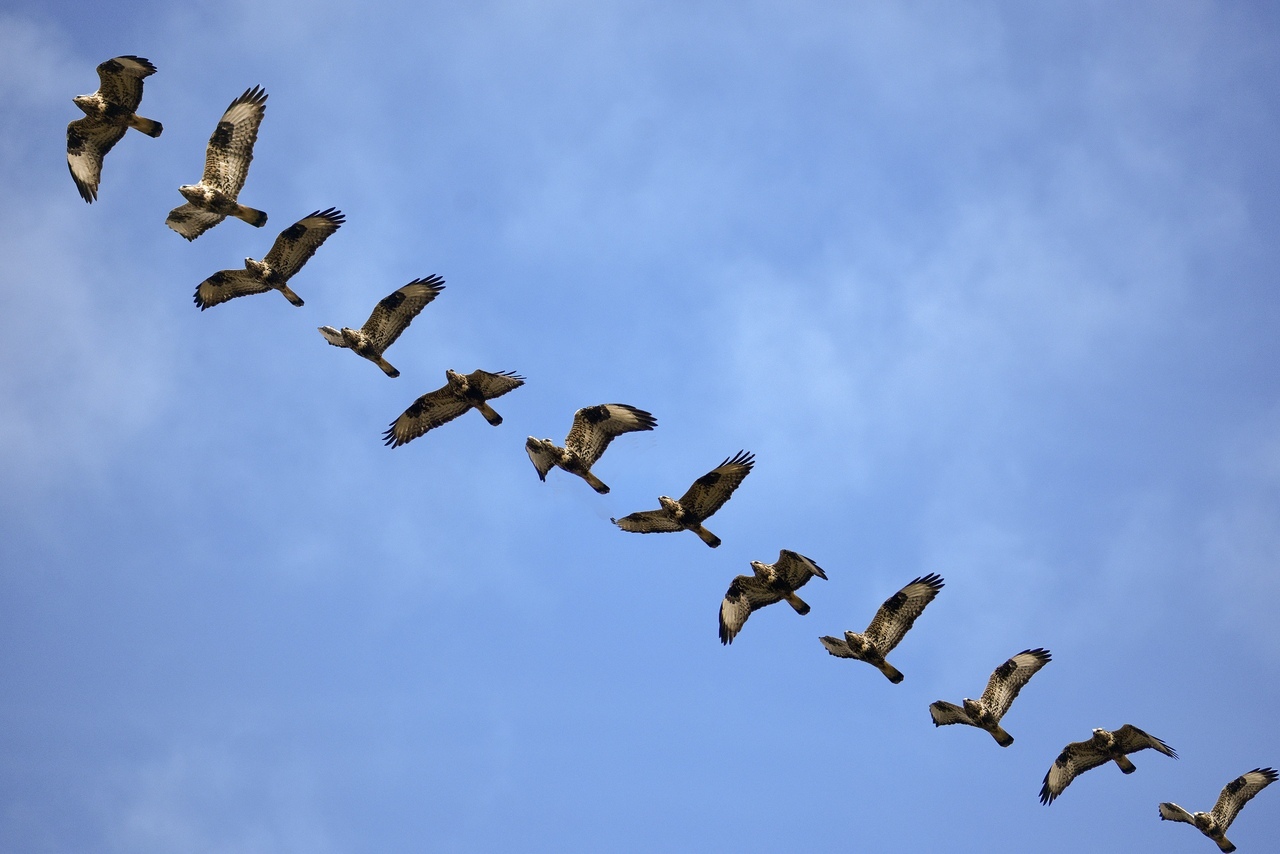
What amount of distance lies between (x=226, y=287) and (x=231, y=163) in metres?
3.25

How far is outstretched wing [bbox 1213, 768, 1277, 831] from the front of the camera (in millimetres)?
35812

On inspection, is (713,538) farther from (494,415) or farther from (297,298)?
(297,298)

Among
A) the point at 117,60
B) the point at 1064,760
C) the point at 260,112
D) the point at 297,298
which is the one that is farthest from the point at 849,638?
the point at 117,60

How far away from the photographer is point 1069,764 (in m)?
35.5

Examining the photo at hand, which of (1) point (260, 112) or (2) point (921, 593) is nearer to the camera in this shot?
(2) point (921, 593)

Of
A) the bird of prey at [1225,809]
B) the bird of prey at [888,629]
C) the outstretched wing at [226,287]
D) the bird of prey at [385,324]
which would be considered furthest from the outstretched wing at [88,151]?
the bird of prey at [1225,809]

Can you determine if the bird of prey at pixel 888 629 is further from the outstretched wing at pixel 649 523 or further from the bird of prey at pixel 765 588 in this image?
the outstretched wing at pixel 649 523

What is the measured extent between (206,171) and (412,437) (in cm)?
834

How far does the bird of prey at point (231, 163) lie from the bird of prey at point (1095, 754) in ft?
78.6

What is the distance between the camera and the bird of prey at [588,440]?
3469 centimetres

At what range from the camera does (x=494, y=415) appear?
35750mm

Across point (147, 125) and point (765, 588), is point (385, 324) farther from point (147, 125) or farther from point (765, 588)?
point (765, 588)

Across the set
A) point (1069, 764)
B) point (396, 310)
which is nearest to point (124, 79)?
point (396, 310)

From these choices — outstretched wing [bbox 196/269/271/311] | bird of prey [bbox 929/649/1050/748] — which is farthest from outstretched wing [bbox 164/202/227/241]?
bird of prey [bbox 929/649/1050/748]
